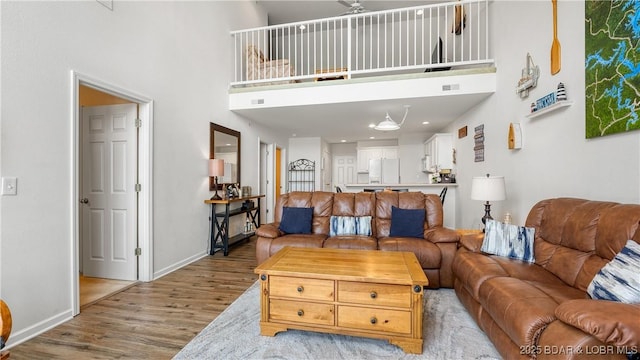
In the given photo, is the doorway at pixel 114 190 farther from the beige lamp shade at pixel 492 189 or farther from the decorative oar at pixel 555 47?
the decorative oar at pixel 555 47

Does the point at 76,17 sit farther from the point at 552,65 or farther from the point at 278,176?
the point at 278,176

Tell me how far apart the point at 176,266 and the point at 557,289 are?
378 cm

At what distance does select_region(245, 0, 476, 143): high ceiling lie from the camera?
4484 millimetres

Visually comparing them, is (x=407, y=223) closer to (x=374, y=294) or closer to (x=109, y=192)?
(x=374, y=294)

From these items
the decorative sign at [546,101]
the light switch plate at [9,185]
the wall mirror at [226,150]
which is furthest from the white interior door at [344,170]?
the light switch plate at [9,185]

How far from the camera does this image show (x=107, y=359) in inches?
69.2

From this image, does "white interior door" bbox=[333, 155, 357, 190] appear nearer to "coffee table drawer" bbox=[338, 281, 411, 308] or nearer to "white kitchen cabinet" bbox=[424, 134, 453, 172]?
"white kitchen cabinet" bbox=[424, 134, 453, 172]

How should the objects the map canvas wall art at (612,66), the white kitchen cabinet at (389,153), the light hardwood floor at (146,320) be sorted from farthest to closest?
1. the white kitchen cabinet at (389,153)
2. the light hardwood floor at (146,320)
3. the map canvas wall art at (612,66)

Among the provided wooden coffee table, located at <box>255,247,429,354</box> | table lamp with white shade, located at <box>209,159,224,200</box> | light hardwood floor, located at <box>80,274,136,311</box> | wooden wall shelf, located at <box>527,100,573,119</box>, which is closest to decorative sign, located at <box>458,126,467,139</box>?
wooden wall shelf, located at <box>527,100,573,119</box>

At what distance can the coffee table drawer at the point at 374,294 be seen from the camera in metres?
1.78

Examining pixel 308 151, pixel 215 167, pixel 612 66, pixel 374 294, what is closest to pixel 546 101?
pixel 612 66

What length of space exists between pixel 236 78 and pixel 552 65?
14.3ft

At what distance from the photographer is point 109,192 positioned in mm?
3160

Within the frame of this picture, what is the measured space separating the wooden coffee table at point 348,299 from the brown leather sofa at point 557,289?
0.47m
